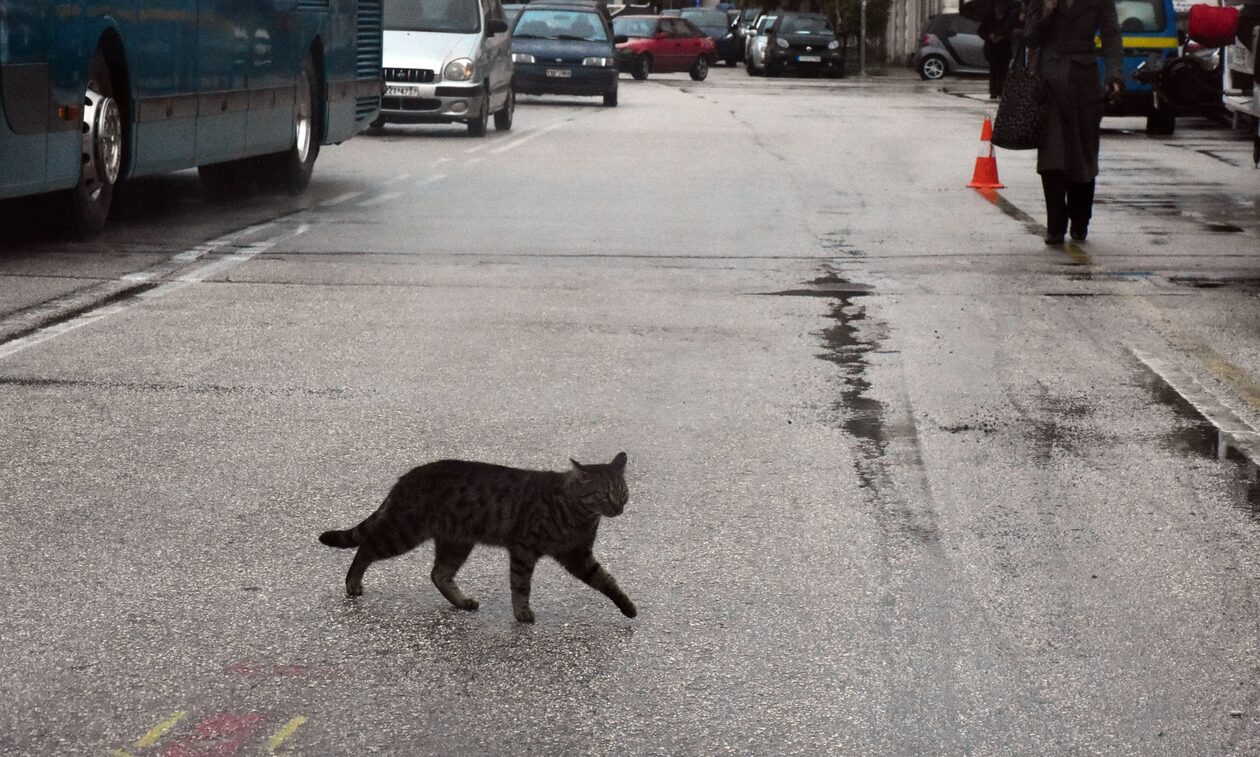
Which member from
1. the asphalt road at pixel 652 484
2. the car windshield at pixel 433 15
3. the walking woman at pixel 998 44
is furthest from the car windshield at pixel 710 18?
the asphalt road at pixel 652 484

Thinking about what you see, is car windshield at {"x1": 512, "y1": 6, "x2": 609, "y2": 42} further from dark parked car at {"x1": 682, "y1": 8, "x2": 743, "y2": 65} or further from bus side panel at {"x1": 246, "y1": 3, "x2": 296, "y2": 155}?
dark parked car at {"x1": 682, "y1": 8, "x2": 743, "y2": 65}

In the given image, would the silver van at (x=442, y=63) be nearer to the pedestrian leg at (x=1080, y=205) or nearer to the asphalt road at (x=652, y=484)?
the asphalt road at (x=652, y=484)

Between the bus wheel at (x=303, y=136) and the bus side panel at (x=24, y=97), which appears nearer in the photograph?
the bus side panel at (x=24, y=97)

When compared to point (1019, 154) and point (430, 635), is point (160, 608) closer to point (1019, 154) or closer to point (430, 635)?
point (430, 635)

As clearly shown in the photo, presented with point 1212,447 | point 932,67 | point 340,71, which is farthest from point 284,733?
point 932,67

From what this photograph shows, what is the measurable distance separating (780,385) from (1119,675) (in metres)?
3.79

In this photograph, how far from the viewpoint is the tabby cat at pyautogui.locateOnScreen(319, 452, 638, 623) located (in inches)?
195

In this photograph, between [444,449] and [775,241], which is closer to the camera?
[444,449]

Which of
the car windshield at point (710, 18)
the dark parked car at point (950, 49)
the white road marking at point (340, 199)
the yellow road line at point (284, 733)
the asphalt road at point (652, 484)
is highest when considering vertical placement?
the car windshield at point (710, 18)

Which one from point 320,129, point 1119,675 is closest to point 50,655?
point 1119,675

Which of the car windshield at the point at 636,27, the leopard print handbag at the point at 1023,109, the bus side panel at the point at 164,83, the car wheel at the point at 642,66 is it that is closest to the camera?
the bus side panel at the point at 164,83

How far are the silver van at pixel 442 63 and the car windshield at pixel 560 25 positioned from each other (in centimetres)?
938

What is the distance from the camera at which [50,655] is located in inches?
183

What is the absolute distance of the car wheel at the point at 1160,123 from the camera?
28.2 m
